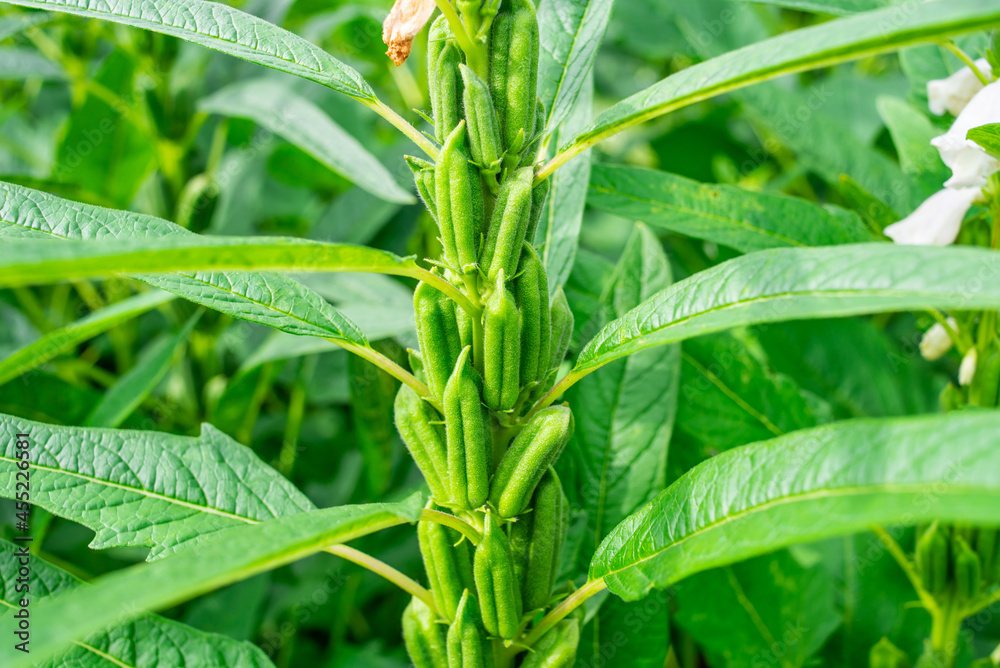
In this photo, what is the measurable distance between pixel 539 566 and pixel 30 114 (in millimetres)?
2783

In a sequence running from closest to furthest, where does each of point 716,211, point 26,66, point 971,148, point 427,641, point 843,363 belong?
point 427,641 → point 971,148 → point 716,211 → point 843,363 → point 26,66

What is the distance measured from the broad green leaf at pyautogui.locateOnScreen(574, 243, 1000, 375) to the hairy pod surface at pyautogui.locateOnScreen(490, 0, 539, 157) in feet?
0.78

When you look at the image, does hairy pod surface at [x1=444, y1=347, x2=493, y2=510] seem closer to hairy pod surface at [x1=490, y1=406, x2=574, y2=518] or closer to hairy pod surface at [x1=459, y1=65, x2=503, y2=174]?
hairy pod surface at [x1=490, y1=406, x2=574, y2=518]

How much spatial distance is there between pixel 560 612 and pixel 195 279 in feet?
1.83

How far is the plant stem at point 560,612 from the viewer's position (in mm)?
907

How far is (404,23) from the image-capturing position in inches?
34.8

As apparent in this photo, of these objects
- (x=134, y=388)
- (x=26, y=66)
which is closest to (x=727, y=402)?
(x=134, y=388)

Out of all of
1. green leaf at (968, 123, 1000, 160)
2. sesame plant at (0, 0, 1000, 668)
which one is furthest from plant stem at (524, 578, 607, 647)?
green leaf at (968, 123, 1000, 160)

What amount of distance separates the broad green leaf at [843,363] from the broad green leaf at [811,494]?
107 centimetres

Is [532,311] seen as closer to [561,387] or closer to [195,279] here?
[561,387]

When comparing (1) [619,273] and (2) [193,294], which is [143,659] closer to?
(2) [193,294]

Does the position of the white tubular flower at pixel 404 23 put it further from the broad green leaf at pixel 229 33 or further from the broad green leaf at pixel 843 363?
the broad green leaf at pixel 843 363

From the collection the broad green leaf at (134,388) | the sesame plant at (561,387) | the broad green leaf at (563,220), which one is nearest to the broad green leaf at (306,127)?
the sesame plant at (561,387)

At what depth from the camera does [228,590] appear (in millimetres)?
1705
